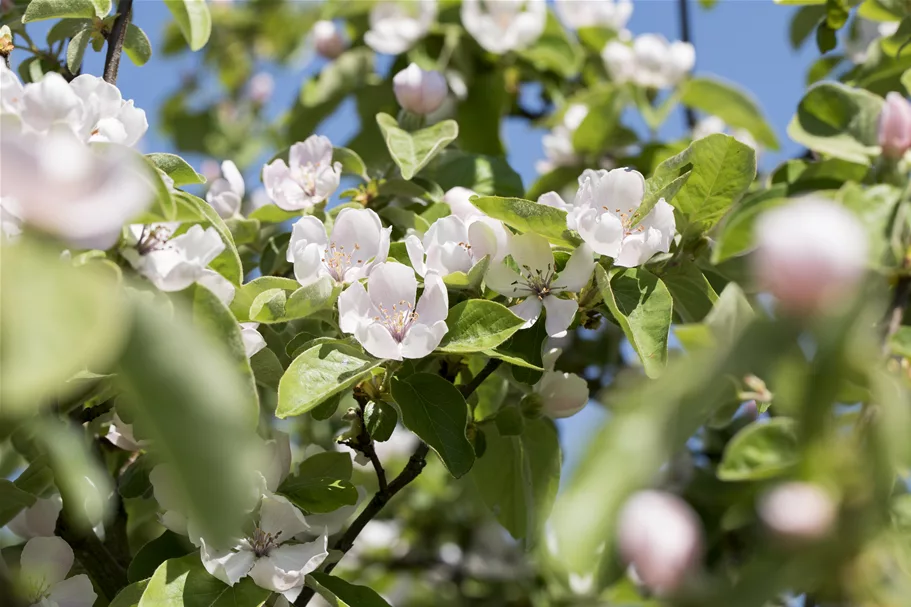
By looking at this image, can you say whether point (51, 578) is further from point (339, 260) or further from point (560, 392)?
point (560, 392)

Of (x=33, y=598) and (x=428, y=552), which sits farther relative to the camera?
A: (x=428, y=552)

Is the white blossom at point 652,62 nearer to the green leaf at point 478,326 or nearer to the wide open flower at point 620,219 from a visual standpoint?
the wide open flower at point 620,219

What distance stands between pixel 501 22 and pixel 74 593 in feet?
4.83

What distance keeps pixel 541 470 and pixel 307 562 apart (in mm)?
375

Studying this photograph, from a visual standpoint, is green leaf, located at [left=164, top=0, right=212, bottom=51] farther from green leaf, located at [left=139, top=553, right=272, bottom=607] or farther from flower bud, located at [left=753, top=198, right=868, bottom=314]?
flower bud, located at [left=753, top=198, right=868, bottom=314]

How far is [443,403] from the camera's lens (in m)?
1.02

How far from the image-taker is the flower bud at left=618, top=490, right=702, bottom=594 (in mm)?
561

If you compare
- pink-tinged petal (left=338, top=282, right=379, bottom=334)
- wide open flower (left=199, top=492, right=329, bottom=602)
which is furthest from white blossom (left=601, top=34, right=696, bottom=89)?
wide open flower (left=199, top=492, right=329, bottom=602)

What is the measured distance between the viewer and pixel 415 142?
1.38 meters

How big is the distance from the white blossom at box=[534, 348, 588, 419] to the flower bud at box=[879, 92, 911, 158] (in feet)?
1.61

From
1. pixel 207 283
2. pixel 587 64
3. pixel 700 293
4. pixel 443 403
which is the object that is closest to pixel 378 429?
pixel 443 403

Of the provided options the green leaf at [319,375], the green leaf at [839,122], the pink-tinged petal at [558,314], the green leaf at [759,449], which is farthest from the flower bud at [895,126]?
the green leaf at [319,375]

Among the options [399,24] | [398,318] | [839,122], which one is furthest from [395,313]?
[399,24]

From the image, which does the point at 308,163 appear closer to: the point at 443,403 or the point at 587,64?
the point at 443,403
